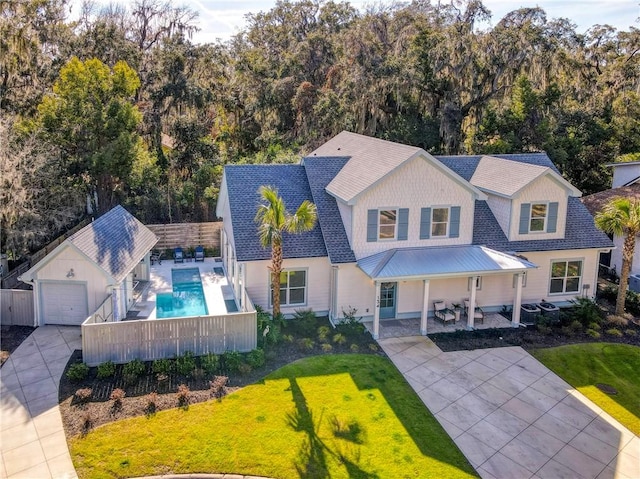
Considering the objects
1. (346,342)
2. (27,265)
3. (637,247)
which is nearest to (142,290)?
(27,265)

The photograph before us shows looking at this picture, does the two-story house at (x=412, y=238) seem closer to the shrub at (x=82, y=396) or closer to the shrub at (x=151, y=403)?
the shrub at (x=151, y=403)

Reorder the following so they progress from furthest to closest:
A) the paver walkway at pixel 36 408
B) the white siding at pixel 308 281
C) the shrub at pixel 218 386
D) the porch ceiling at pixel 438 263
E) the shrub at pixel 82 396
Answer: the white siding at pixel 308 281 → the porch ceiling at pixel 438 263 → the shrub at pixel 218 386 → the shrub at pixel 82 396 → the paver walkway at pixel 36 408

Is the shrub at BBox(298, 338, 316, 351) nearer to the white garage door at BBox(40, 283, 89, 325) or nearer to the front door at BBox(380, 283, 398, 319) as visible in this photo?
the front door at BBox(380, 283, 398, 319)


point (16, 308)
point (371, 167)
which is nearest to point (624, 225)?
point (371, 167)

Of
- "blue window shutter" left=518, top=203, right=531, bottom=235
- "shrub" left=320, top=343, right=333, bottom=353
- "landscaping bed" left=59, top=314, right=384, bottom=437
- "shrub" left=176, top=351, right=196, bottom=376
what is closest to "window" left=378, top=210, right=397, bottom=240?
"landscaping bed" left=59, top=314, right=384, bottom=437

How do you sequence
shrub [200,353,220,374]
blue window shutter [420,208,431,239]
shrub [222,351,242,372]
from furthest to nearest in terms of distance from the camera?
blue window shutter [420,208,431,239]
shrub [222,351,242,372]
shrub [200,353,220,374]

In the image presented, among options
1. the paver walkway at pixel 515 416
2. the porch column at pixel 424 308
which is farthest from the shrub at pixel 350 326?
the porch column at pixel 424 308
